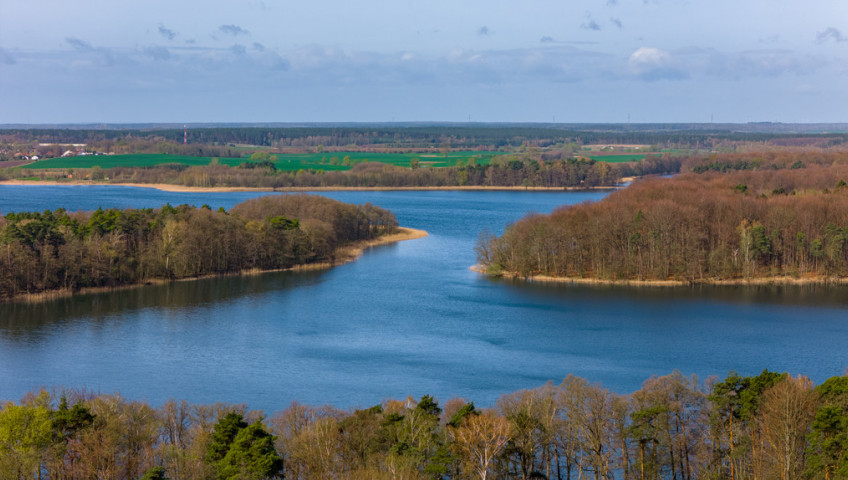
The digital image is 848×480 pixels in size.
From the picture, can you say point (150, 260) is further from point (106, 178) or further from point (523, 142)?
point (523, 142)

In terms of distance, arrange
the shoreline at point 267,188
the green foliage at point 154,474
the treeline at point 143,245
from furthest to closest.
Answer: the shoreline at point 267,188, the treeline at point 143,245, the green foliage at point 154,474

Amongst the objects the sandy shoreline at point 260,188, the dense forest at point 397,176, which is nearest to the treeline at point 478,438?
the sandy shoreline at point 260,188

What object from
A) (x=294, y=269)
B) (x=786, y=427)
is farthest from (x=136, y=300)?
(x=786, y=427)

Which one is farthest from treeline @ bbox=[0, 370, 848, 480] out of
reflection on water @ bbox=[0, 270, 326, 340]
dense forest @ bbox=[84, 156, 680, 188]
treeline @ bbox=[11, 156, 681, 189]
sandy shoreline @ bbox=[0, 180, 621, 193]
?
treeline @ bbox=[11, 156, 681, 189]

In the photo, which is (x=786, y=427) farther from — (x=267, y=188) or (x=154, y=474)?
(x=267, y=188)

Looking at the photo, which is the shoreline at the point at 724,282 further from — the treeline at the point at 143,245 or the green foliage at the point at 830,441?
the green foliage at the point at 830,441
